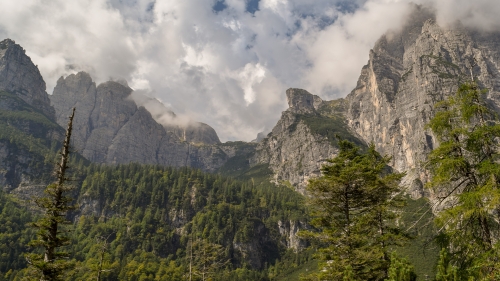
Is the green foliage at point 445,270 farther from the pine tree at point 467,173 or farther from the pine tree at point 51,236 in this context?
the pine tree at point 51,236

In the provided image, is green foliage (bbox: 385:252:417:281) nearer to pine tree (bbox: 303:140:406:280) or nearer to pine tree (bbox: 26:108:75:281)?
pine tree (bbox: 303:140:406:280)

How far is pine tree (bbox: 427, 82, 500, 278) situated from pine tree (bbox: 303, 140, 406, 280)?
512 centimetres

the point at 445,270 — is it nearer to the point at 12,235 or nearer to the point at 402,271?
the point at 402,271

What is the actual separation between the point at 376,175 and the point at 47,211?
21564mm

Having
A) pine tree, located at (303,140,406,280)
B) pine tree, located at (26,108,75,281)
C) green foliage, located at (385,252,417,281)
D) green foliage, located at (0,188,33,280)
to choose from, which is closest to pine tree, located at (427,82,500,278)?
green foliage, located at (385,252,417,281)

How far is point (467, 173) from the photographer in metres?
15.2

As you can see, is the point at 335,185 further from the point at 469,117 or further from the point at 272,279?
the point at 272,279

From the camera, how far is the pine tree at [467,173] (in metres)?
13.9

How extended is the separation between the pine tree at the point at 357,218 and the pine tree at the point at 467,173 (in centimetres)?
512

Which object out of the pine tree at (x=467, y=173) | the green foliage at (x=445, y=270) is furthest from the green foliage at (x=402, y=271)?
the pine tree at (x=467, y=173)

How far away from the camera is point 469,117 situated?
15.5 meters

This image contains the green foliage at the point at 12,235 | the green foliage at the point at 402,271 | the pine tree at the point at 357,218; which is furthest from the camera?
the green foliage at the point at 12,235

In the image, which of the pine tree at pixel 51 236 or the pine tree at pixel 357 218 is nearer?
the pine tree at pixel 51 236

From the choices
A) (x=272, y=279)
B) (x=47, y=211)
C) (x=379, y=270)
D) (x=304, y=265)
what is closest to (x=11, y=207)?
(x=272, y=279)
